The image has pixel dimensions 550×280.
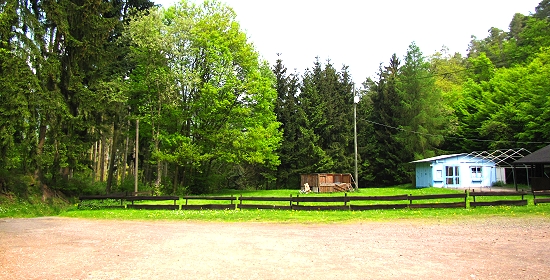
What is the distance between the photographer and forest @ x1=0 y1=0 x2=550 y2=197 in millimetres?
21250

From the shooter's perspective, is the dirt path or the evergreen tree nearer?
the dirt path

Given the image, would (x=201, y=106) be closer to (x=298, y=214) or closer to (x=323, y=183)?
(x=323, y=183)

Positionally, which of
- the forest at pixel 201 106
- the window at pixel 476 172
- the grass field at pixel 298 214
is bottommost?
the grass field at pixel 298 214

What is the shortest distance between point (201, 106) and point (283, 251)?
24421mm

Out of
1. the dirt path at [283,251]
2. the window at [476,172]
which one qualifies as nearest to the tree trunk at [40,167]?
the dirt path at [283,251]

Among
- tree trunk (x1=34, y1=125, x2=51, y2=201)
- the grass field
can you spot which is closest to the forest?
tree trunk (x1=34, y1=125, x2=51, y2=201)

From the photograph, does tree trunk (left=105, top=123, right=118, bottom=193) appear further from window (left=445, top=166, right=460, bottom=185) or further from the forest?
window (left=445, top=166, right=460, bottom=185)

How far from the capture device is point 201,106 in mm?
32062

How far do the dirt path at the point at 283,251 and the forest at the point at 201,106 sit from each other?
9.93 m

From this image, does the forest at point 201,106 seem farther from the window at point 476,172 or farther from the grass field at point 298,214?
the window at point 476,172

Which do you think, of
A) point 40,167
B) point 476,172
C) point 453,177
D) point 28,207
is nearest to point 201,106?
point 40,167

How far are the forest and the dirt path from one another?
9.93 meters

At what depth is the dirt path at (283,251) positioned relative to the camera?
691 cm

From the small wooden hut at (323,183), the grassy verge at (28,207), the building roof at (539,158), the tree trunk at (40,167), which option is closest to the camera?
the grassy verge at (28,207)
